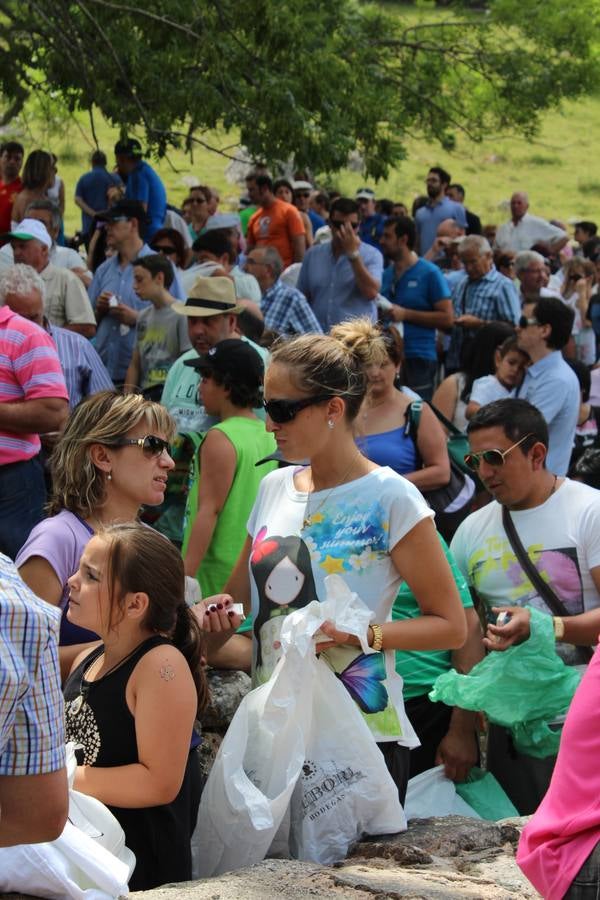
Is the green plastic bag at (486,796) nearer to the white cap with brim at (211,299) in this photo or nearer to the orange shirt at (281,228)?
the white cap with brim at (211,299)

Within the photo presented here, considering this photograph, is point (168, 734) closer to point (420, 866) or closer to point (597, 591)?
point (420, 866)

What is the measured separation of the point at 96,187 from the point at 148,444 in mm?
9356

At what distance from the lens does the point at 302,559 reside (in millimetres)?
3617

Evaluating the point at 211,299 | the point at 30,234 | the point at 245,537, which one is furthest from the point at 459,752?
the point at 30,234

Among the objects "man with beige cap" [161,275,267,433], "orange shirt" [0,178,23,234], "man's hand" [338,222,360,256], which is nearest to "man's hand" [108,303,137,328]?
"man with beige cap" [161,275,267,433]

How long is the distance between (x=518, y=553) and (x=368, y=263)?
5666 mm

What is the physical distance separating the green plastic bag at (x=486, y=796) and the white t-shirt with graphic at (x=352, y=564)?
2.99 ft

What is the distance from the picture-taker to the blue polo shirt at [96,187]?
41.9ft

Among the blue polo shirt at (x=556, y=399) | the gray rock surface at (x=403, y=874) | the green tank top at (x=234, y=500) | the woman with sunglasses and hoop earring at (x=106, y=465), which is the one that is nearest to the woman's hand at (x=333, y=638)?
the gray rock surface at (x=403, y=874)

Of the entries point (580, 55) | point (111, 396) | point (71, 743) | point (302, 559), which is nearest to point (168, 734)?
point (71, 743)

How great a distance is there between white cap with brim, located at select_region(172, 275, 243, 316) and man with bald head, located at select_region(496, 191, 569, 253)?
36.9 ft

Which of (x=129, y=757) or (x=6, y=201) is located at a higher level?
(x=129, y=757)

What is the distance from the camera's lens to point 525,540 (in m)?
4.61

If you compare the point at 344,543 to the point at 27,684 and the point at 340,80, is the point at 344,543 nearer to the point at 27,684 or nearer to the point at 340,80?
→ the point at 27,684
